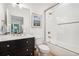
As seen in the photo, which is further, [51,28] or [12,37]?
[51,28]

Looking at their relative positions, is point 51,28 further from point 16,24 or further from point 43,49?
point 16,24

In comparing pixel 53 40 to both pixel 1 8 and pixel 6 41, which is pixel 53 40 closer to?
pixel 6 41

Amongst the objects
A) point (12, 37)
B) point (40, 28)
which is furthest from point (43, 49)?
point (12, 37)

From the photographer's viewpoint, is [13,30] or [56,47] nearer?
[13,30]

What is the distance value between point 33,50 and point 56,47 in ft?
1.16

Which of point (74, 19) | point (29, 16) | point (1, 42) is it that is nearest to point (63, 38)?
point (74, 19)

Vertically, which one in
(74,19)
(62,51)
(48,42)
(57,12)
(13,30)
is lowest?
(62,51)

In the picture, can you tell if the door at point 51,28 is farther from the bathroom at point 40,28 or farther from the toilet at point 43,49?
the toilet at point 43,49

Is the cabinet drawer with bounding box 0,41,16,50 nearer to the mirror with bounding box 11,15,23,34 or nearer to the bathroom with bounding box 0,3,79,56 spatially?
the bathroom with bounding box 0,3,79,56

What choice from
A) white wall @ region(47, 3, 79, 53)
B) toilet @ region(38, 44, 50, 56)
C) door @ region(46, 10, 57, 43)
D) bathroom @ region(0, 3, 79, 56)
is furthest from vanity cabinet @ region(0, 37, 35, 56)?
white wall @ region(47, 3, 79, 53)

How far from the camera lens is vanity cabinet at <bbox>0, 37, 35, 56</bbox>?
148 cm

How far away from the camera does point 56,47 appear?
1615 mm

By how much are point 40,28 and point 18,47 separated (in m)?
0.43

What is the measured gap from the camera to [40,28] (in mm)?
1557
